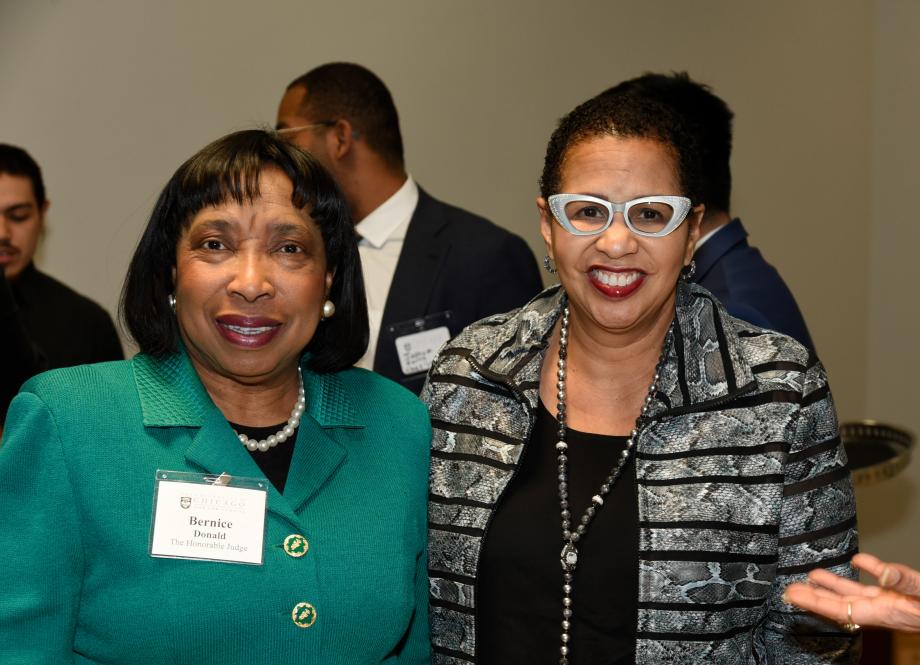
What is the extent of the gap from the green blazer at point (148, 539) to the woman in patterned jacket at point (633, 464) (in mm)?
184

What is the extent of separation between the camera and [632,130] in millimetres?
2062

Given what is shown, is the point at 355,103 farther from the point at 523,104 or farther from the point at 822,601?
the point at 822,601

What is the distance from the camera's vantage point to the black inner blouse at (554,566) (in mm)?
1961

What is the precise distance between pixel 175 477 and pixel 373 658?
0.49 metres

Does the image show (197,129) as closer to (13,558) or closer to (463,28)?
(463,28)

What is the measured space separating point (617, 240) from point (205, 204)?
0.76 metres

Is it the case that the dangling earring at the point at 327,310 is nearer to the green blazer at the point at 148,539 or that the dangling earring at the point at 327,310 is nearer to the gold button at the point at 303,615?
the green blazer at the point at 148,539

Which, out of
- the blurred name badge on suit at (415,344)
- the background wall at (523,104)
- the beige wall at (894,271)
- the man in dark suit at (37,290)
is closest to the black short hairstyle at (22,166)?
the man in dark suit at (37,290)

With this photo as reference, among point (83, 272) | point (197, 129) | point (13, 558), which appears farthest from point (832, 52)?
point (13, 558)

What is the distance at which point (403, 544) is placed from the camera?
198 centimetres

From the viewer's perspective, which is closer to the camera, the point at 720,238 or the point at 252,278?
the point at 252,278

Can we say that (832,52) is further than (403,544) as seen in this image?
Yes

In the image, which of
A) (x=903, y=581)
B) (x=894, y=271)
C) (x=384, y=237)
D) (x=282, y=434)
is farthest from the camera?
(x=894, y=271)

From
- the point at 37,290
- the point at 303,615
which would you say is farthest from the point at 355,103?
the point at 303,615
